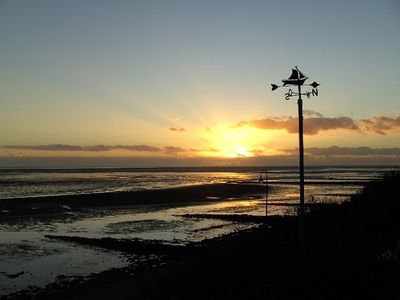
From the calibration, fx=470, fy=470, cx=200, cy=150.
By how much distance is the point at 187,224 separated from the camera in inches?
1091

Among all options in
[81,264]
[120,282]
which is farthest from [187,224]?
[120,282]

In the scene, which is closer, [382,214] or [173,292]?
[173,292]

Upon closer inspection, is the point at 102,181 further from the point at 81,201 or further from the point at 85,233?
the point at 85,233

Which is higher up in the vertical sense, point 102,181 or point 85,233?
point 102,181

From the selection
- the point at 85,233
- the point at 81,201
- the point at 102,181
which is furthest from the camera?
the point at 102,181

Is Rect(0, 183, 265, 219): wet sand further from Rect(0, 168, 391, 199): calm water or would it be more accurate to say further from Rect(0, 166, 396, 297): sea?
Rect(0, 168, 391, 199): calm water

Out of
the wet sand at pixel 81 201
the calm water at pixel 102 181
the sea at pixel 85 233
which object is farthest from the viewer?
the calm water at pixel 102 181

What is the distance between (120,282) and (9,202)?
2889cm

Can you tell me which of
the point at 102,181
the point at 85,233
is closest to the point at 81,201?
the point at 85,233

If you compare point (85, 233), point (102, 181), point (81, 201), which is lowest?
point (85, 233)

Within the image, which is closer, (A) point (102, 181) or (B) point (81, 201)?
(B) point (81, 201)

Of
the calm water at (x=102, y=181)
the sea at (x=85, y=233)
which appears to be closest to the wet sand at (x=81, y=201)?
the sea at (x=85, y=233)

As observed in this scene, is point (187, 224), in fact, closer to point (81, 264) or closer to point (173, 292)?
point (81, 264)

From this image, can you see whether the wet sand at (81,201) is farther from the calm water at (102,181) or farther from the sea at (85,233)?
the calm water at (102,181)
